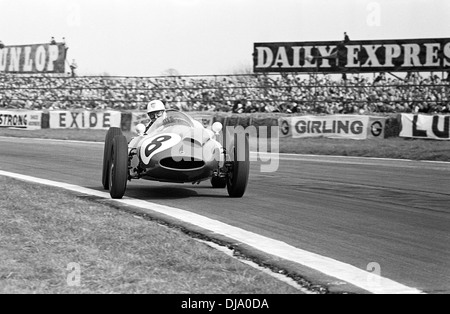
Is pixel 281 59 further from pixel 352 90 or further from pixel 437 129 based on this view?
pixel 437 129

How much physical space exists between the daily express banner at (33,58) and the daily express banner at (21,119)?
1107 centimetres

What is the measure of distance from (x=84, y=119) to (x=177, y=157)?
25.4 m

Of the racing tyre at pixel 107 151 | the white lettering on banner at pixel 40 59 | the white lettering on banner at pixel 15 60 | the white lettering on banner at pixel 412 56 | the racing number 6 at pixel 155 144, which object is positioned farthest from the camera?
the white lettering on banner at pixel 15 60

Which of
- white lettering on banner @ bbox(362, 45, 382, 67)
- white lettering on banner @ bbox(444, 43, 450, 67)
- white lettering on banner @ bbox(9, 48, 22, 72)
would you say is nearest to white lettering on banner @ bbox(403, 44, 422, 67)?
white lettering on banner @ bbox(444, 43, 450, 67)

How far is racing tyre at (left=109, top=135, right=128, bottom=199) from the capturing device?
1007 cm

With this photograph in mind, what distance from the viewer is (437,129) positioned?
24641 millimetres

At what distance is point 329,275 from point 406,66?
30.3 m

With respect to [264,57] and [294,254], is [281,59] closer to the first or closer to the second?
[264,57]

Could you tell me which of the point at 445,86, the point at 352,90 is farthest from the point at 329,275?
the point at 352,90

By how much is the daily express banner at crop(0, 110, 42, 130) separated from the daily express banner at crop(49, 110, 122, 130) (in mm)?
706

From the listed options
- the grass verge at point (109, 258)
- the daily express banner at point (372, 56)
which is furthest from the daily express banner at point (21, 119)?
the grass verge at point (109, 258)

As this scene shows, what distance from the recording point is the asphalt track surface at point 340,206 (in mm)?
6695

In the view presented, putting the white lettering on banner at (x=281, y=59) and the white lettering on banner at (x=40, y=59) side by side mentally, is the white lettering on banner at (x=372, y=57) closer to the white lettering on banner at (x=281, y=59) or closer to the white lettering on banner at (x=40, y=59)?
the white lettering on banner at (x=281, y=59)

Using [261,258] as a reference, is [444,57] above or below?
above
